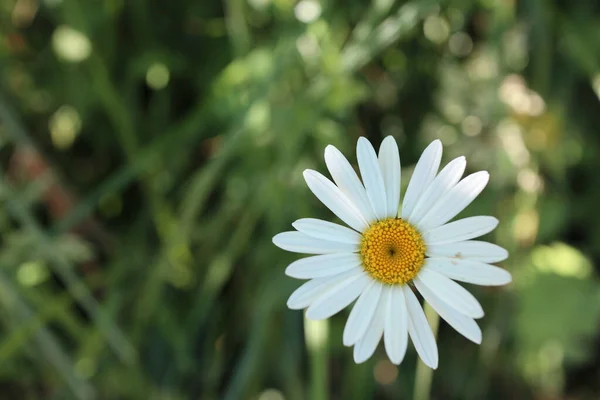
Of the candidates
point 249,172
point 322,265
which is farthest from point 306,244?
point 249,172

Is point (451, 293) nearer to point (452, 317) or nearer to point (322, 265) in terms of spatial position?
point (452, 317)

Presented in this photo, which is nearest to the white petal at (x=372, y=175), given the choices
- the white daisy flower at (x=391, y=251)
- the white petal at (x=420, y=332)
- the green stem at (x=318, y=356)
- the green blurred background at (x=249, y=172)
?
the white daisy flower at (x=391, y=251)

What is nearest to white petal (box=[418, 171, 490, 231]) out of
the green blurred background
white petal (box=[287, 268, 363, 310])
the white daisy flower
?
the white daisy flower

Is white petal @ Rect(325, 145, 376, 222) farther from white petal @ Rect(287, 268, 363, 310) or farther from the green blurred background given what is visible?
the green blurred background

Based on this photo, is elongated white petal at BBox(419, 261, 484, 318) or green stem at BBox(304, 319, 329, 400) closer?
elongated white petal at BBox(419, 261, 484, 318)

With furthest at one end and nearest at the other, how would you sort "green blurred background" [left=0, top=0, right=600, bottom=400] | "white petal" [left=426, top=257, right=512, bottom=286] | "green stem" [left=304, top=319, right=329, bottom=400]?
"green blurred background" [left=0, top=0, right=600, bottom=400], "green stem" [left=304, top=319, right=329, bottom=400], "white petal" [left=426, top=257, right=512, bottom=286]

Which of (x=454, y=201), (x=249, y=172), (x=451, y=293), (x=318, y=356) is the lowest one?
(x=318, y=356)
